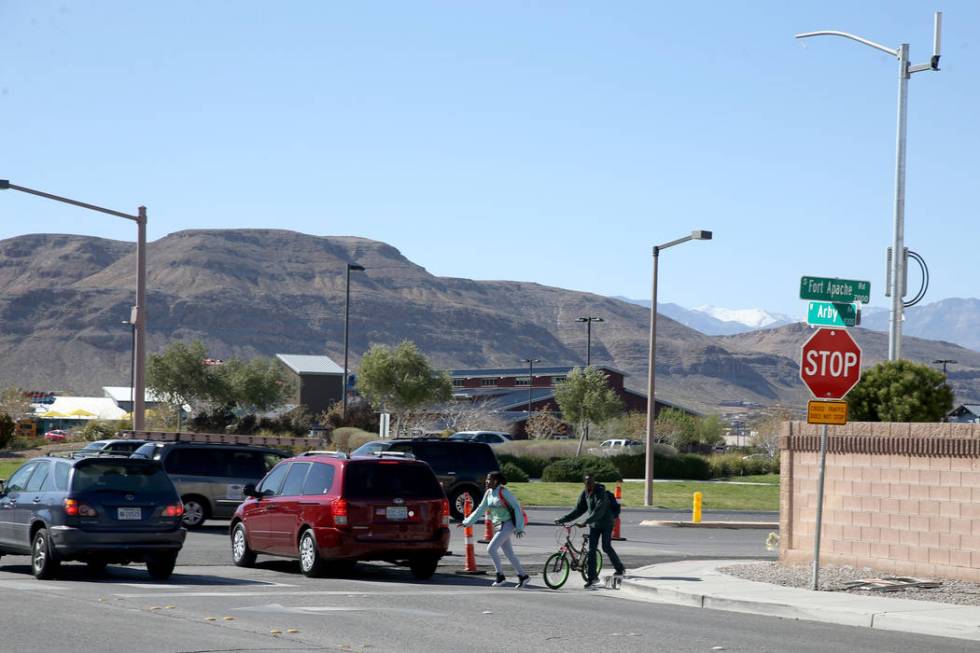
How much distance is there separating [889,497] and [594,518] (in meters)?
4.23

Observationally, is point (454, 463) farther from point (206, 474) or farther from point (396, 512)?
point (396, 512)

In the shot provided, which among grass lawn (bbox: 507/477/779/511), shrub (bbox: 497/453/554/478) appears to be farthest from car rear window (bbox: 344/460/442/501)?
shrub (bbox: 497/453/554/478)

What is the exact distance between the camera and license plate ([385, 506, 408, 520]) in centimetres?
1891

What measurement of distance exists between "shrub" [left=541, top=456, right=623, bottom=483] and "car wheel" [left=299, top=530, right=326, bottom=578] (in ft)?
118

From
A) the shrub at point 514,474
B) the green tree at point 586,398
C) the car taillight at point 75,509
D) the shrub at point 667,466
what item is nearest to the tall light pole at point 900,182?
the car taillight at point 75,509

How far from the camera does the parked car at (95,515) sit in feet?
57.2

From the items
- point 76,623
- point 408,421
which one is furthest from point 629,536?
point 408,421

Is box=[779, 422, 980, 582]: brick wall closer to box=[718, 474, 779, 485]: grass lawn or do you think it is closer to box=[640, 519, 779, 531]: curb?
box=[640, 519, 779, 531]: curb

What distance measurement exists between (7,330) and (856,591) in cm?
19046

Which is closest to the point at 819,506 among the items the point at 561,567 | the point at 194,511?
the point at 561,567

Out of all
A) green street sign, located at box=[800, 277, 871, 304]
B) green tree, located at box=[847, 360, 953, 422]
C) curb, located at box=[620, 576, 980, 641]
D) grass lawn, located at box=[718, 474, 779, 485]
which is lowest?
grass lawn, located at box=[718, 474, 779, 485]

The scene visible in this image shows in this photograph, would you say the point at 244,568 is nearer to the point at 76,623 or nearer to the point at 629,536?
the point at 76,623

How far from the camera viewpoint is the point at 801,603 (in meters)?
16.3

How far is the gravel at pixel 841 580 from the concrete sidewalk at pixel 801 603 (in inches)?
13.6
